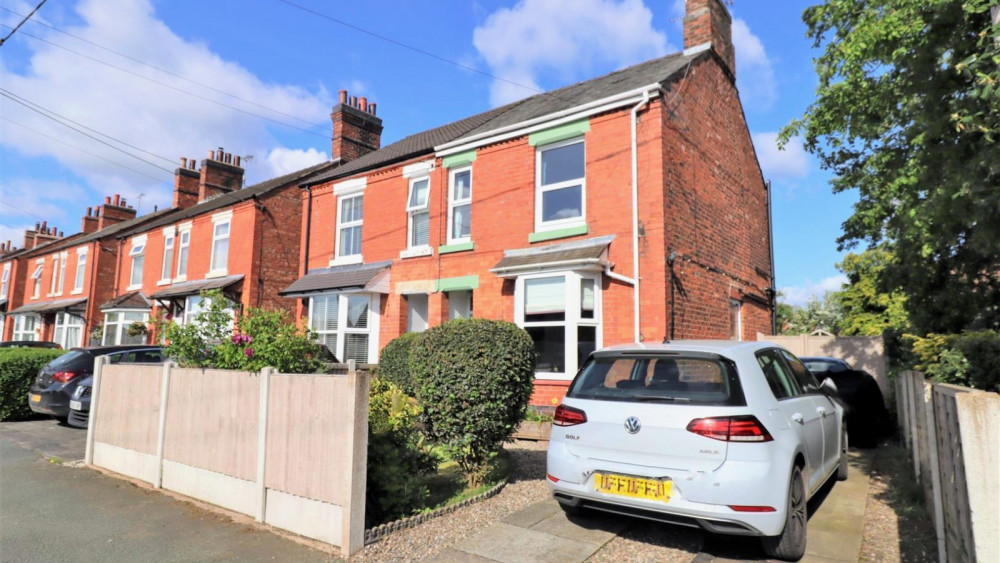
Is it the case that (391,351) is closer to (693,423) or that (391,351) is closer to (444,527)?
(444,527)

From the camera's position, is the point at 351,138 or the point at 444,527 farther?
the point at 351,138

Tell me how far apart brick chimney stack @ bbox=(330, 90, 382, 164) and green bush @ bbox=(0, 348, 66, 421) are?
1039cm

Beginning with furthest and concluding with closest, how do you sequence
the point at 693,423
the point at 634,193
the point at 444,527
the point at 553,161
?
1. the point at 553,161
2. the point at 634,193
3. the point at 444,527
4. the point at 693,423

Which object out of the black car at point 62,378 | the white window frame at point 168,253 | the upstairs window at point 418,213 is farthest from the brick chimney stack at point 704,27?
the white window frame at point 168,253

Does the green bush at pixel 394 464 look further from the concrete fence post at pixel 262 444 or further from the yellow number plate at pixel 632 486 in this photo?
the yellow number plate at pixel 632 486

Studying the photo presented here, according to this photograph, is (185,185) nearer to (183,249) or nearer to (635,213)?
(183,249)

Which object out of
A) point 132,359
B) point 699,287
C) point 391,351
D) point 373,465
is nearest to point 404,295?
point 391,351

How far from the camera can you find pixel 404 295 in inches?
517

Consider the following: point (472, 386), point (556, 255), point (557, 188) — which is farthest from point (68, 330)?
point (472, 386)

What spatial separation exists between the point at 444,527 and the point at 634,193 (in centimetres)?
667

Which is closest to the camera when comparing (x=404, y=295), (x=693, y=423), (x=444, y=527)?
(x=693, y=423)

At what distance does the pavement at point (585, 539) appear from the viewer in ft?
13.2

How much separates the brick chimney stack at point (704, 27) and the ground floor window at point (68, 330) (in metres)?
28.3

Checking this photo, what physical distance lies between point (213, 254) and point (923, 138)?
19409mm
